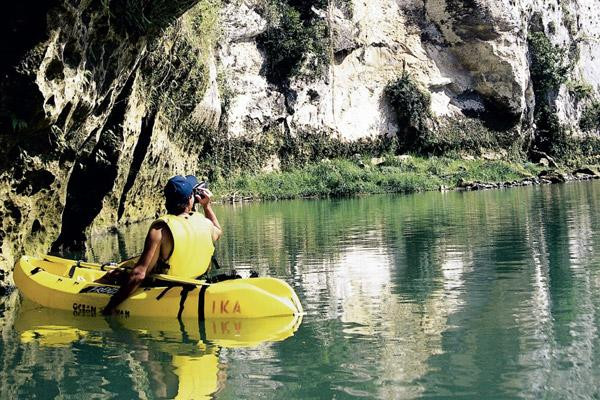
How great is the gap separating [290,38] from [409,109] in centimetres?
850

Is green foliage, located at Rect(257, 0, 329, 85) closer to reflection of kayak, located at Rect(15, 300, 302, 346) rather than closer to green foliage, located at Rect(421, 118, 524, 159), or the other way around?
green foliage, located at Rect(421, 118, 524, 159)

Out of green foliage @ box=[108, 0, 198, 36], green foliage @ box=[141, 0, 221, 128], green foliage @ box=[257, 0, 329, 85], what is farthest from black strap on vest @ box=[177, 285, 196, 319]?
green foliage @ box=[257, 0, 329, 85]

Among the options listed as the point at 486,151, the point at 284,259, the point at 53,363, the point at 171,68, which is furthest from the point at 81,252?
the point at 486,151

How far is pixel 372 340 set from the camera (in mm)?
6480

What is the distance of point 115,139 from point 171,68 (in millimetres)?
3407

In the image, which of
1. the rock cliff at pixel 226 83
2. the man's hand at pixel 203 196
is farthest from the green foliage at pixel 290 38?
the man's hand at pixel 203 196

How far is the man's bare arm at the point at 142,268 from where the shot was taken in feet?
24.7

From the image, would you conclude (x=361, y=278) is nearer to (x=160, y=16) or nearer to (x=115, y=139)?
(x=160, y=16)

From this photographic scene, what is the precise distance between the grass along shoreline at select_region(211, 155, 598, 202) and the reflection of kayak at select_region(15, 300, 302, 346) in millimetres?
25727

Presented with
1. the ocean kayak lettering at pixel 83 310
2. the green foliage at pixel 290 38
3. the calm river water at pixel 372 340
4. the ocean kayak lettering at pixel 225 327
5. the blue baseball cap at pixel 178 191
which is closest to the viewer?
the calm river water at pixel 372 340

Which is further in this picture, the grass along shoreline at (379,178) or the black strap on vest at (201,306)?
the grass along shoreline at (379,178)

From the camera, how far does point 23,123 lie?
343 inches

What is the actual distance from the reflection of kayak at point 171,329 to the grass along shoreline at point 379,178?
2573cm

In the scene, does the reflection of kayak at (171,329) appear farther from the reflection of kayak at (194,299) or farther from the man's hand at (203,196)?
the man's hand at (203,196)
